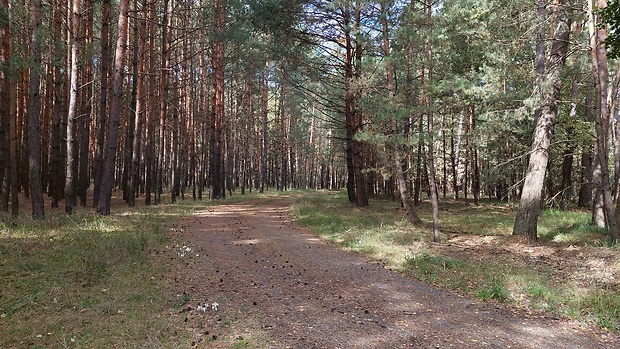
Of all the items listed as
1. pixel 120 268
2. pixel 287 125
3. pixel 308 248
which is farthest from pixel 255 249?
pixel 287 125

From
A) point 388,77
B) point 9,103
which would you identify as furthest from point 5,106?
point 388,77

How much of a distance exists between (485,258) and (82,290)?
874 cm

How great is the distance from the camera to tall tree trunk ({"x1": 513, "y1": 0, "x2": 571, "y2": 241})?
34.8ft

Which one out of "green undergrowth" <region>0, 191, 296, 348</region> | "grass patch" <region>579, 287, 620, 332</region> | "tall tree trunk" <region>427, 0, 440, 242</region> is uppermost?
"tall tree trunk" <region>427, 0, 440, 242</region>

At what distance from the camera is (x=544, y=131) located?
10836 mm

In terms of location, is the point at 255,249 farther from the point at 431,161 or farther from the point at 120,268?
the point at 431,161

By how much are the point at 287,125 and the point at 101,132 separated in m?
33.3

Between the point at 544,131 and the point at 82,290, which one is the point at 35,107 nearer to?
the point at 82,290

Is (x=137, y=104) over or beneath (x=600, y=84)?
over

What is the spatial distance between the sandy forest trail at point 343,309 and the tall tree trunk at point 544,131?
5998mm

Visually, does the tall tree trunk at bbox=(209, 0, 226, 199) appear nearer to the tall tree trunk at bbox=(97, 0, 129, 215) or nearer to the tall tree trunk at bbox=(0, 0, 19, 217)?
the tall tree trunk at bbox=(97, 0, 129, 215)

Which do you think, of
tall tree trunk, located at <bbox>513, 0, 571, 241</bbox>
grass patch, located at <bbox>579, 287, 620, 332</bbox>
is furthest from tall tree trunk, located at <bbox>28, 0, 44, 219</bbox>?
tall tree trunk, located at <bbox>513, 0, 571, 241</bbox>

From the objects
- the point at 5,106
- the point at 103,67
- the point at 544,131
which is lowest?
the point at 544,131

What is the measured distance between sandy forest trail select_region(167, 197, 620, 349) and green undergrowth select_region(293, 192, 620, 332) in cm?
53
